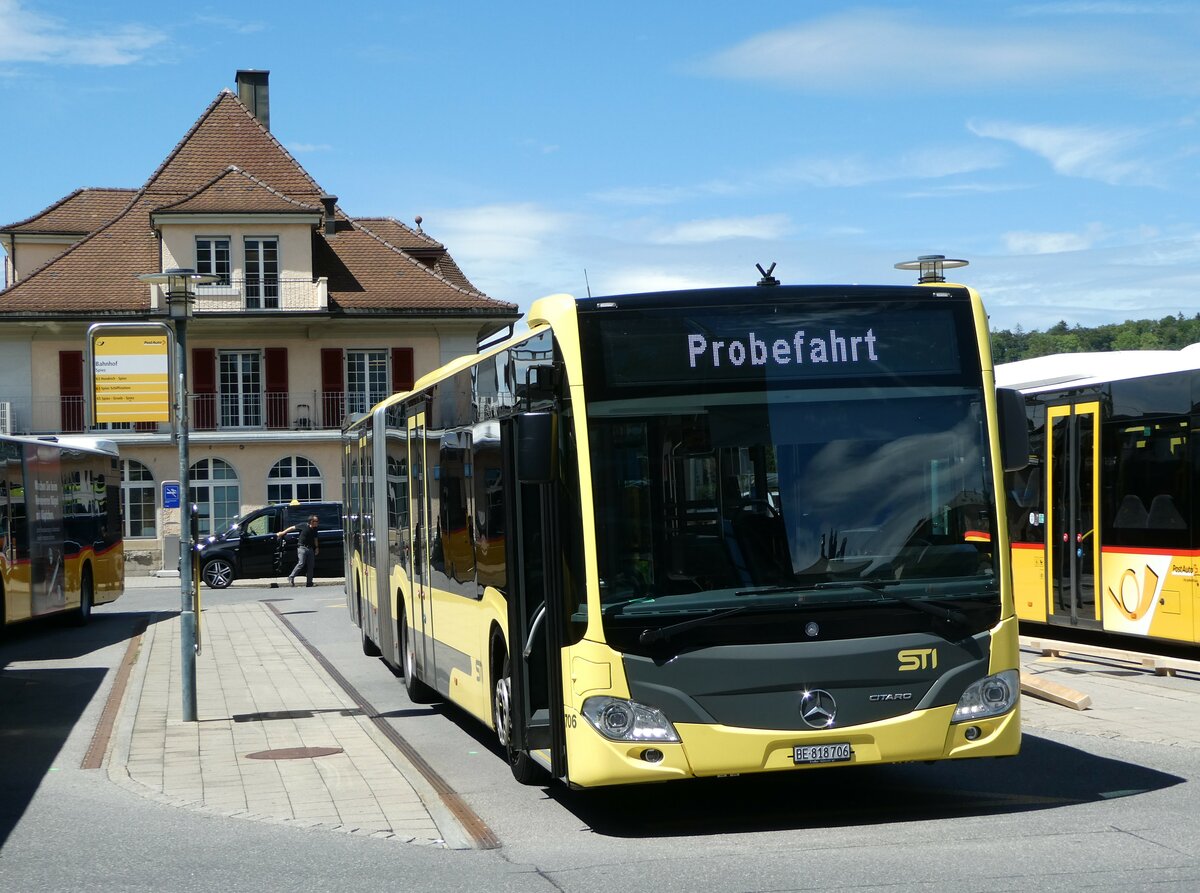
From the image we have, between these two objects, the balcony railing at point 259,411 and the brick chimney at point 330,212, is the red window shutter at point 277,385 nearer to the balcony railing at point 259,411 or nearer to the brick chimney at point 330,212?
the balcony railing at point 259,411

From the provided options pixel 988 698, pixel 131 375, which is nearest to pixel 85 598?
pixel 131 375

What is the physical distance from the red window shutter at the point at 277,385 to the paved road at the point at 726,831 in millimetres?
38646

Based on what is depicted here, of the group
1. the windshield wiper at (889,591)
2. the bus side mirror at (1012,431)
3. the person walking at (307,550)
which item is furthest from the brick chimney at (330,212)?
the windshield wiper at (889,591)

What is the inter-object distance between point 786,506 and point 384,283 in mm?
44921

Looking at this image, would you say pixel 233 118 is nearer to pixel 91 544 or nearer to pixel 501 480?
pixel 91 544

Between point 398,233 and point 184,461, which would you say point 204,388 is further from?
point 184,461

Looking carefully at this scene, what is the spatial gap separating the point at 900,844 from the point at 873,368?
8.41 feet

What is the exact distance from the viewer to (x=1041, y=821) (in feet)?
28.2

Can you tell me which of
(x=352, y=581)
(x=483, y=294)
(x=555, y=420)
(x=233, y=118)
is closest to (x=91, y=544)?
(x=352, y=581)

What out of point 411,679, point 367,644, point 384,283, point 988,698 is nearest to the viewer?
point 988,698

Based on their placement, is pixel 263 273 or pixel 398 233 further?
A: pixel 398 233

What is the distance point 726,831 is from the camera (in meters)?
8.71

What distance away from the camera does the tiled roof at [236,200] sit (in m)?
49.1

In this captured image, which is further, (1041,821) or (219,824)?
(219,824)
